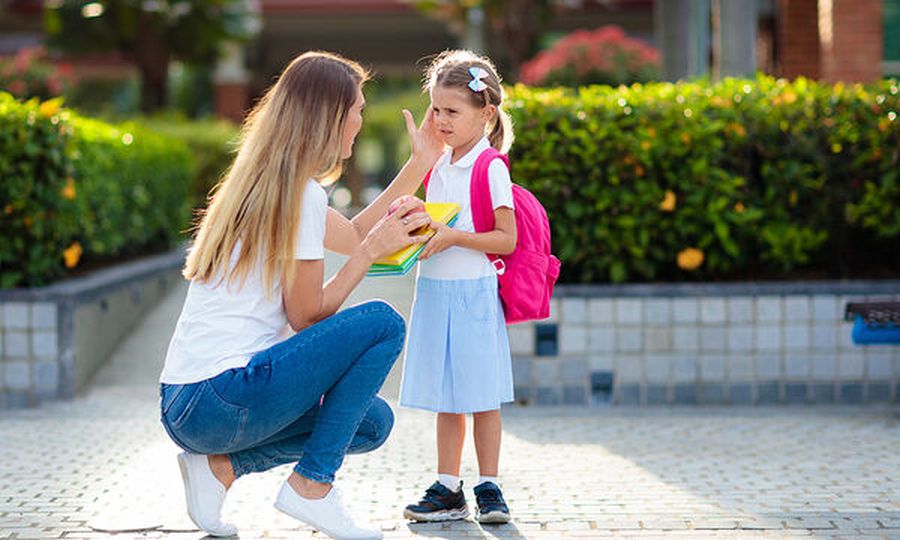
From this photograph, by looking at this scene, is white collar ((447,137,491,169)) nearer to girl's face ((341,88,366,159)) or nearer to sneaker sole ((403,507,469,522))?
girl's face ((341,88,366,159))

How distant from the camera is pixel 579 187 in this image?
662 centimetres

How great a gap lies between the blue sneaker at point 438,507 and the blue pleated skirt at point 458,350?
0.27m

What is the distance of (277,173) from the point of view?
3750mm

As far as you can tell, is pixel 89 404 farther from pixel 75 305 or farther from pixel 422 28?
pixel 422 28

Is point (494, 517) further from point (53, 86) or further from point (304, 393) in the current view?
point (53, 86)

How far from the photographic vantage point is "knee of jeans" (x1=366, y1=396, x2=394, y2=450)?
4051mm

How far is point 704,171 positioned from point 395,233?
3.14 meters

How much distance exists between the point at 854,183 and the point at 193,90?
26437mm

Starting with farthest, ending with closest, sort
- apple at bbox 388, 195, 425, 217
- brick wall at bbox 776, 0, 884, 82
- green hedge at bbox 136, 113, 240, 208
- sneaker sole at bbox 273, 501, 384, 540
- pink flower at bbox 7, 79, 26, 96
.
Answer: pink flower at bbox 7, 79, 26, 96 < green hedge at bbox 136, 113, 240, 208 < brick wall at bbox 776, 0, 884, 82 < apple at bbox 388, 195, 425, 217 < sneaker sole at bbox 273, 501, 384, 540

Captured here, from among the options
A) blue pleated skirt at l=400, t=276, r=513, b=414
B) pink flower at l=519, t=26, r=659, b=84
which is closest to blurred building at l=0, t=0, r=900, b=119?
pink flower at l=519, t=26, r=659, b=84

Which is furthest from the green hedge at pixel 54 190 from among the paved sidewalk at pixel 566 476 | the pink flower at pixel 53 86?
the pink flower at pixel 53 86

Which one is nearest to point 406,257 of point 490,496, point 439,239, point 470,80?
point 439,239

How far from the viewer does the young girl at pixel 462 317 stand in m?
4.13

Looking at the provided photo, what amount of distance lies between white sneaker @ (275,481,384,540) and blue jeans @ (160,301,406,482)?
0.07 meters
